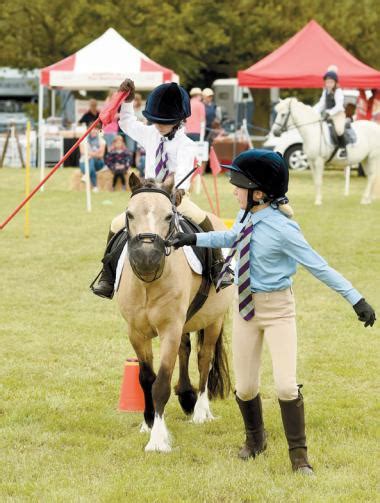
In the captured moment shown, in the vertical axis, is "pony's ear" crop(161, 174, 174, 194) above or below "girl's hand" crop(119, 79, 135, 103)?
below

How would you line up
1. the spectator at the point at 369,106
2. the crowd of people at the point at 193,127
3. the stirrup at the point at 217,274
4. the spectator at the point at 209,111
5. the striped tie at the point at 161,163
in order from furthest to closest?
1. the spectator at the point at 369,106
2. the spectator at the point at 209,111
3. the crowd of people at the point at 193,127
4. the striped tie at the point at 161,163
5. the stirrup at the point at 217,274

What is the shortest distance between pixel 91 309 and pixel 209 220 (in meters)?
3.71

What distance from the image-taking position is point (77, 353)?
28.9 ft

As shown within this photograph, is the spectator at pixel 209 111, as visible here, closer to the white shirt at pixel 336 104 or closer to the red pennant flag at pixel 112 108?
the white shirt at pixel 336 104

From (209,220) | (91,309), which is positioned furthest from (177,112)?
(91,309)

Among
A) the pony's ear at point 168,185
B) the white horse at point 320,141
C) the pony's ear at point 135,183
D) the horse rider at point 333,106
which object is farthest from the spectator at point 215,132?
the pony's ear at point 135,183

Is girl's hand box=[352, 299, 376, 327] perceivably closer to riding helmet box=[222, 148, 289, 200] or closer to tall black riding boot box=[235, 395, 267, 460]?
riding helmet box=[222, 148, 289, 200]

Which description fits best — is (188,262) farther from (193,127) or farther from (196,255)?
(193,127)

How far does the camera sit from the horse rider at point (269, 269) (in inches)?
222

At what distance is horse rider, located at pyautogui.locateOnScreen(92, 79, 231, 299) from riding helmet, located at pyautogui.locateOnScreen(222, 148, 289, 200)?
3.90 feet

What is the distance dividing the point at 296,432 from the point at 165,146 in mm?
2345

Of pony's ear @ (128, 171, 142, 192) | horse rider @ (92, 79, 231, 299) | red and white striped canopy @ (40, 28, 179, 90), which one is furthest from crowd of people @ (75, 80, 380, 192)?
pony's ear @ (128, 171, 142, 192)

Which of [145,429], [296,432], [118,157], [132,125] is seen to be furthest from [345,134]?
[296,432]

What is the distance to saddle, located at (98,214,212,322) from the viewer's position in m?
6.70
